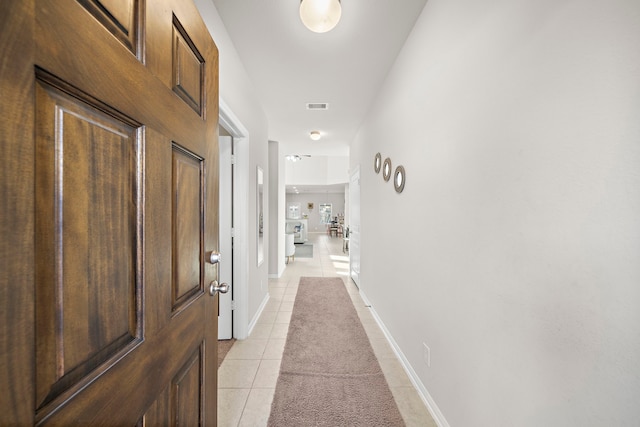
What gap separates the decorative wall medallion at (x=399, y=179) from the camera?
2.17m

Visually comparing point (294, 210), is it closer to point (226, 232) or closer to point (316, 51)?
point (226, 232)

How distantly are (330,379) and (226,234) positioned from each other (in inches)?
61.9

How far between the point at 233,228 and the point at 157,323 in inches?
78.0

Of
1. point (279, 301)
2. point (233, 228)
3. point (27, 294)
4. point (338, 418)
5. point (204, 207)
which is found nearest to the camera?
point (27, 294)

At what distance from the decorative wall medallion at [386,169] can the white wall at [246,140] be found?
139 centimetres

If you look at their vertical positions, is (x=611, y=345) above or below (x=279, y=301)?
above

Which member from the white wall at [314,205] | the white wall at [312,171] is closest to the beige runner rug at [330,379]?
the white wall at [312,171]

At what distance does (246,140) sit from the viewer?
103 inches

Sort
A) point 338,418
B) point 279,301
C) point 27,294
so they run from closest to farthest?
point 27,294, point 338,418, point 279,301

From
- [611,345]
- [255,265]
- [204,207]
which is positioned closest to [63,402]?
[204,207]

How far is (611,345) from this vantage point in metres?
0.69

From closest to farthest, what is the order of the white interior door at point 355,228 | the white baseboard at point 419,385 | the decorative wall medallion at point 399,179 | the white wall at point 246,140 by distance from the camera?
the white baseboard at point 419,385, the white wall at point 246,140, the decorative wall medallion at point 399,179, the white interior door at point 355,228

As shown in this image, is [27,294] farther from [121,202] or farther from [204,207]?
[204,207]

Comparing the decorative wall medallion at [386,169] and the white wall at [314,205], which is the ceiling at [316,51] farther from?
the white wall at [314,205]
